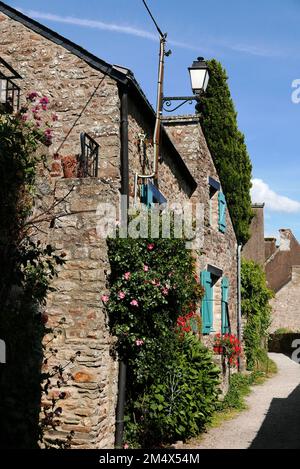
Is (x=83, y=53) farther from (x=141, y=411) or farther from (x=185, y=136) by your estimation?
(x=141, y=411)

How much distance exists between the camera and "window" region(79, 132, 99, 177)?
6.68 meters

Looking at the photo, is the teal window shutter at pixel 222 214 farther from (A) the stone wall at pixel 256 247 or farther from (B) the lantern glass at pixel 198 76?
(A) the stone wall at pixel 256 247

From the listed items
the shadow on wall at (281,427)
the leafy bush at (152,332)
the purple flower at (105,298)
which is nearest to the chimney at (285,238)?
the shadow on wall at (281,427)

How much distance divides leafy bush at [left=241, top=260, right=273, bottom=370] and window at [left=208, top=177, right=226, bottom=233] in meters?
3.50

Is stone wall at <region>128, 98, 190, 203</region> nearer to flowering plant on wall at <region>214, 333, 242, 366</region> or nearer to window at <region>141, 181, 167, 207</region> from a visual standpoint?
window at <region>141, 181, 167, 207</region>

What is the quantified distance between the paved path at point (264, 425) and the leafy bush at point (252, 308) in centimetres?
268

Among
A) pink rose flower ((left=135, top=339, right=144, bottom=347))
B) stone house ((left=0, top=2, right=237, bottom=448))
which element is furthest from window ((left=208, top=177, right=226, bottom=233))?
pink rose flower ((left=135, top=339, right=144, bottom=347))

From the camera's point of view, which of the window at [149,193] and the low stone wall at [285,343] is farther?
the low stone wall at [285,343]

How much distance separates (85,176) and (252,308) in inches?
404

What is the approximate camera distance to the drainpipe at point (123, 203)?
6426 mm

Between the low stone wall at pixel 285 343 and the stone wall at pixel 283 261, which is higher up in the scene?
the stone wall at pixel 283 261

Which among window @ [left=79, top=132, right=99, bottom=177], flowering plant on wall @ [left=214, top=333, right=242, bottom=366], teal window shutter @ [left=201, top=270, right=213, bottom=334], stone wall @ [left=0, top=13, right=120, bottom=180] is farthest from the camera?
flowering plant on wall @ [left=214, top=333, right=242, bottom=366]

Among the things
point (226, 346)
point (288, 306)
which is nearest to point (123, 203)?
point (226, 346)

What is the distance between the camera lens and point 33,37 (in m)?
7.85
